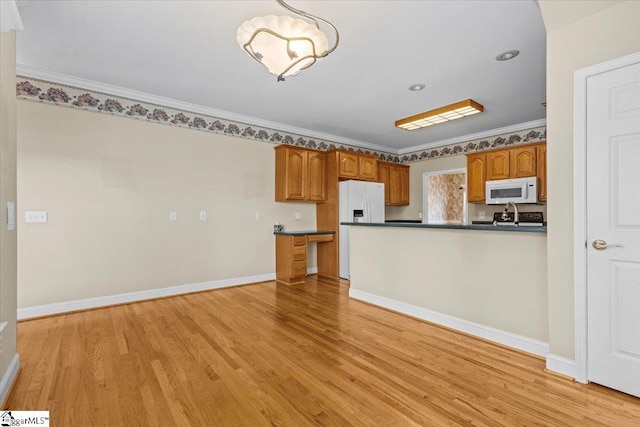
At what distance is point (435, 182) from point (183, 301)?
233 inches

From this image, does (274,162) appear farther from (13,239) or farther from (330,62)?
(13,239)

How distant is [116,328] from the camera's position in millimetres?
2865

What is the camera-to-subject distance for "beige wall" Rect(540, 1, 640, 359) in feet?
6.06

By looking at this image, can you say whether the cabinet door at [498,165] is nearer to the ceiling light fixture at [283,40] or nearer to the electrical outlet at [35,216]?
the ceiling light fixture at [283,40]

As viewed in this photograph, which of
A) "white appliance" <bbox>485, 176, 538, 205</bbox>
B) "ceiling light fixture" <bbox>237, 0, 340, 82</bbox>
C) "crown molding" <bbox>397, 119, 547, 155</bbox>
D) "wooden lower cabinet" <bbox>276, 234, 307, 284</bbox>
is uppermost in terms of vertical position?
"crown molding" <bbox>397, 119, 547, 155</bbox>

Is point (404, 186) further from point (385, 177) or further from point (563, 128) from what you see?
point (563, 128)

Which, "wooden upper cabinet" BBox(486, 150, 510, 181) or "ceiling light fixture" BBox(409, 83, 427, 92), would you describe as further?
"wooden upper cabinet" BBox(486, 150, 510, 181)

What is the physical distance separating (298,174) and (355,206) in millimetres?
1210

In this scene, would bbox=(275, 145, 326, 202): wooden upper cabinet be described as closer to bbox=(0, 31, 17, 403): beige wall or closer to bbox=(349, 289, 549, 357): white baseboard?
bbox=(349, 289, 549, 357): white baseboard

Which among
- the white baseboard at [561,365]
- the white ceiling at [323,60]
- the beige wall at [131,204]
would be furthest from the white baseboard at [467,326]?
the white ceiling at [323,60]

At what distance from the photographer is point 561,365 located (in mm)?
1986

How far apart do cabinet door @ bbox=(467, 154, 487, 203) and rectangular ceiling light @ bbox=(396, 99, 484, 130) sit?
1.37 meters

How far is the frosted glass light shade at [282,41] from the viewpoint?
6.33ft

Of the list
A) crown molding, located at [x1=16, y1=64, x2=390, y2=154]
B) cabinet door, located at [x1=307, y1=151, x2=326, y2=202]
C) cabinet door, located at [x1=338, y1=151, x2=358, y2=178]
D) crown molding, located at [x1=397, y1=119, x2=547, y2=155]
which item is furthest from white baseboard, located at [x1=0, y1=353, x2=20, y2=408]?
crown molding, located at [x1=397, y1=119, x2=547, y2=155]
